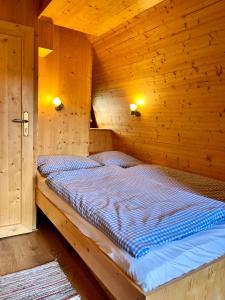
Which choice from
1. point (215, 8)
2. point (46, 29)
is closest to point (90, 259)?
point (215, 8)

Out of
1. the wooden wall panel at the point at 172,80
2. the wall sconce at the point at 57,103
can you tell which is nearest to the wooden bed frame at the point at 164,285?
the wooden wall panel at the point at 172,80

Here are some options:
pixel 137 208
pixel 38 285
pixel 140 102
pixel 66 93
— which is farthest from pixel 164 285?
pixel 66 93

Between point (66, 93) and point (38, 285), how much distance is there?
7.54 ft

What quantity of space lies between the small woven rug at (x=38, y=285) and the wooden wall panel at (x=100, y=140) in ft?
7.21

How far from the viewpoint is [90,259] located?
148 centimetres

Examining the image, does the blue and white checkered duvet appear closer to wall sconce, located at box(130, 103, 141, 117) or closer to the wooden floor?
the wooden floor

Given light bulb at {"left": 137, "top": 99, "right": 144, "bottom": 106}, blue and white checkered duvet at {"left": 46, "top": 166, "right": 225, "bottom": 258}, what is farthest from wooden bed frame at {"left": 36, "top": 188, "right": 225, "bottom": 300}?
light bulb at {"left": 137, "top": 99, "right": 144, "bottom": 106}

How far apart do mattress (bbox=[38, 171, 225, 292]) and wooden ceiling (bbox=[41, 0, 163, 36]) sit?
71.4 inches

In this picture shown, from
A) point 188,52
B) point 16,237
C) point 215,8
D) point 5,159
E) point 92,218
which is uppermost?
point 215,8

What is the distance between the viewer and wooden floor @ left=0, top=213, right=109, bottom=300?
1.74m

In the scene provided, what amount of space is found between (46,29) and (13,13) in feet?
1.41

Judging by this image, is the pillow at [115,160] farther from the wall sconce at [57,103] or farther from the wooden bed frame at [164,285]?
the wooden bed frame at [164,285]

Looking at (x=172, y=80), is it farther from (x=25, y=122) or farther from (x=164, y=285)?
(x=164, y=285)

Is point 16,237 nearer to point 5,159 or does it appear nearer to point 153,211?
point 5,159
